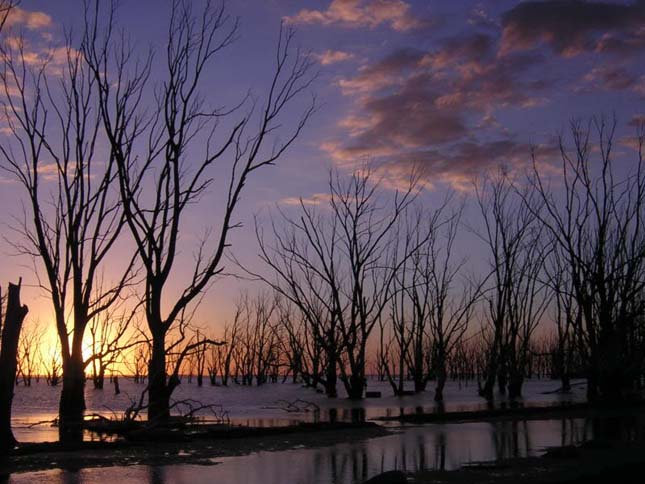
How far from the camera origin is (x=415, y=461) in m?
9.36

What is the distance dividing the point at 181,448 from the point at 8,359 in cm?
277

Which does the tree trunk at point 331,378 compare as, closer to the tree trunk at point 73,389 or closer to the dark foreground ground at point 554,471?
the tree trunk at point 73,389

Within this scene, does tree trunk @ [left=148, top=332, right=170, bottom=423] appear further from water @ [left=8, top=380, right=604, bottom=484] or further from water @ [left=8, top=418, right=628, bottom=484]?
water @ [left=8, top=418, right=628, bottom=484]

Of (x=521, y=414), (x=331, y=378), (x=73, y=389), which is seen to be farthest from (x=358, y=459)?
(x=331, y=378)

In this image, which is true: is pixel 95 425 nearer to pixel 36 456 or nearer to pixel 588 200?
pixel 36 456

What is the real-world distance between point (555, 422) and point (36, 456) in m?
10.6

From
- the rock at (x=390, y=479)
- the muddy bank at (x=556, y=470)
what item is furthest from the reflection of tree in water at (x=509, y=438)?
the rock at (x=390, y=479)

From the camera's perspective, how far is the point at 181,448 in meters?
10.9

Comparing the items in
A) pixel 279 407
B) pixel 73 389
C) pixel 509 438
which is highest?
pixel 73 389

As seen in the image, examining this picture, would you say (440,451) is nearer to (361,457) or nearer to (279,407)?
(361,457)

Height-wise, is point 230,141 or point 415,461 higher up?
point 230,141

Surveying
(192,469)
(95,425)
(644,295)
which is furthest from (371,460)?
(644,295)

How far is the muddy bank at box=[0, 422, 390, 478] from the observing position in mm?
9156

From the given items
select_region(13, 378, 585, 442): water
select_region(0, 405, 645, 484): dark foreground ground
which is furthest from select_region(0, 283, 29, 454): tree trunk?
select_region(13, 378, 585, 442): water
